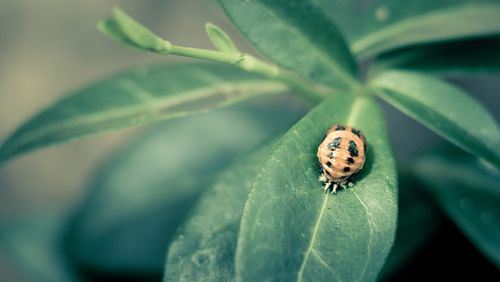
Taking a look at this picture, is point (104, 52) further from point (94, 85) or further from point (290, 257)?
point (290, 257)

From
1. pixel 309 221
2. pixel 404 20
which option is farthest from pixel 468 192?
pixel 309 221

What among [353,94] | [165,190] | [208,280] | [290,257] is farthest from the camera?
[165,190]

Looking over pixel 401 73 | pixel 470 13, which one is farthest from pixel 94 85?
pixel 470 13

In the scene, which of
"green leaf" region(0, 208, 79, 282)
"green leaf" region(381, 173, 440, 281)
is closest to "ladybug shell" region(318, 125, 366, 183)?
"green leaf" region(381, 173, 440, 281)

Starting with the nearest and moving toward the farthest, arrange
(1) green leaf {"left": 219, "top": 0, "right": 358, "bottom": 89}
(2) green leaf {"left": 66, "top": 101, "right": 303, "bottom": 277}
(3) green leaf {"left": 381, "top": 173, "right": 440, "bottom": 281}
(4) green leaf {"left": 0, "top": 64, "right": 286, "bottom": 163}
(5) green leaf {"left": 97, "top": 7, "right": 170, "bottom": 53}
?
1. (5) green leaf {"left": 97, "top": 7, "right": 170, "bottom": 53}
2. (1) green leaf {"left": 219, "top": 0, "right": 358, "bottom": 89}
3. (4) green leaf {"left": 0, "top": 64, "right": 286, "bottom": 163}
4. (3) green leaf {"left": 381, "top": 173, "right": 440, "bottom": 281}
5. (2) green leaf {"left": 66, "top": 101, "right": 303, "bottom": 277}

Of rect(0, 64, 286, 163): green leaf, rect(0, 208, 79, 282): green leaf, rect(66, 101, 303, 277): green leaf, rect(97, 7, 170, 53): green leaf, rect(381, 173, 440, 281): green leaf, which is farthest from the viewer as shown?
rect(0, 208, 79, 282): green leaf

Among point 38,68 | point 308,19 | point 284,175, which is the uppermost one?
point 38,68

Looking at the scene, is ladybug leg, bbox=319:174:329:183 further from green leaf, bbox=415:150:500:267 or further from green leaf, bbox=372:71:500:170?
green leaf, bbox=415:150:500:267
